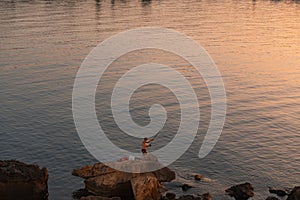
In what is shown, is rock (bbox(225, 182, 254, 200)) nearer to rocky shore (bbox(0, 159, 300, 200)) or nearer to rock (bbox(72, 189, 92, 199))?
rocky shore (bbox(0, 159, 300, 200))

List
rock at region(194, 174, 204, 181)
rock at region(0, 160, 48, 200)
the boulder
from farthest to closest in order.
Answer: rock at region(194, 174, 204, 181) < the boulder < rock at region(0, 160, 48, 200)

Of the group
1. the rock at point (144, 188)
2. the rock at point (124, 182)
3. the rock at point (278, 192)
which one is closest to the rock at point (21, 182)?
the rock at point (124, 182)

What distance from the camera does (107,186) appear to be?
3775 cm

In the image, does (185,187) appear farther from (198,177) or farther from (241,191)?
(241,191)

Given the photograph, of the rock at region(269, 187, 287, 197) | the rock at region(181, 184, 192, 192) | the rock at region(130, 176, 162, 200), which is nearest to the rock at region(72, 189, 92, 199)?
the rock at region(130, 176, 162, 200)

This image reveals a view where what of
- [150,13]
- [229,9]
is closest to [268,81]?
[150,13]

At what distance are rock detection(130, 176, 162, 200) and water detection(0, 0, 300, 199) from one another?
6.15 m

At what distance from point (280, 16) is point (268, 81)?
102 metres

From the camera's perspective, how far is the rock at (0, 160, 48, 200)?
116 ft

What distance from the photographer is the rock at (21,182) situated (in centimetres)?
3544

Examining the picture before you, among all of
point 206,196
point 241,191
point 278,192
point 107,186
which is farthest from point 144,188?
point 278,192

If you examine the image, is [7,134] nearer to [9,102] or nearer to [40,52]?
[9,102]

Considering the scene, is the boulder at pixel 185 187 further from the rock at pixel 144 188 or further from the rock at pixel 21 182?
the rock at pixel 21 182

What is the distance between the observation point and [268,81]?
80.3 metres
